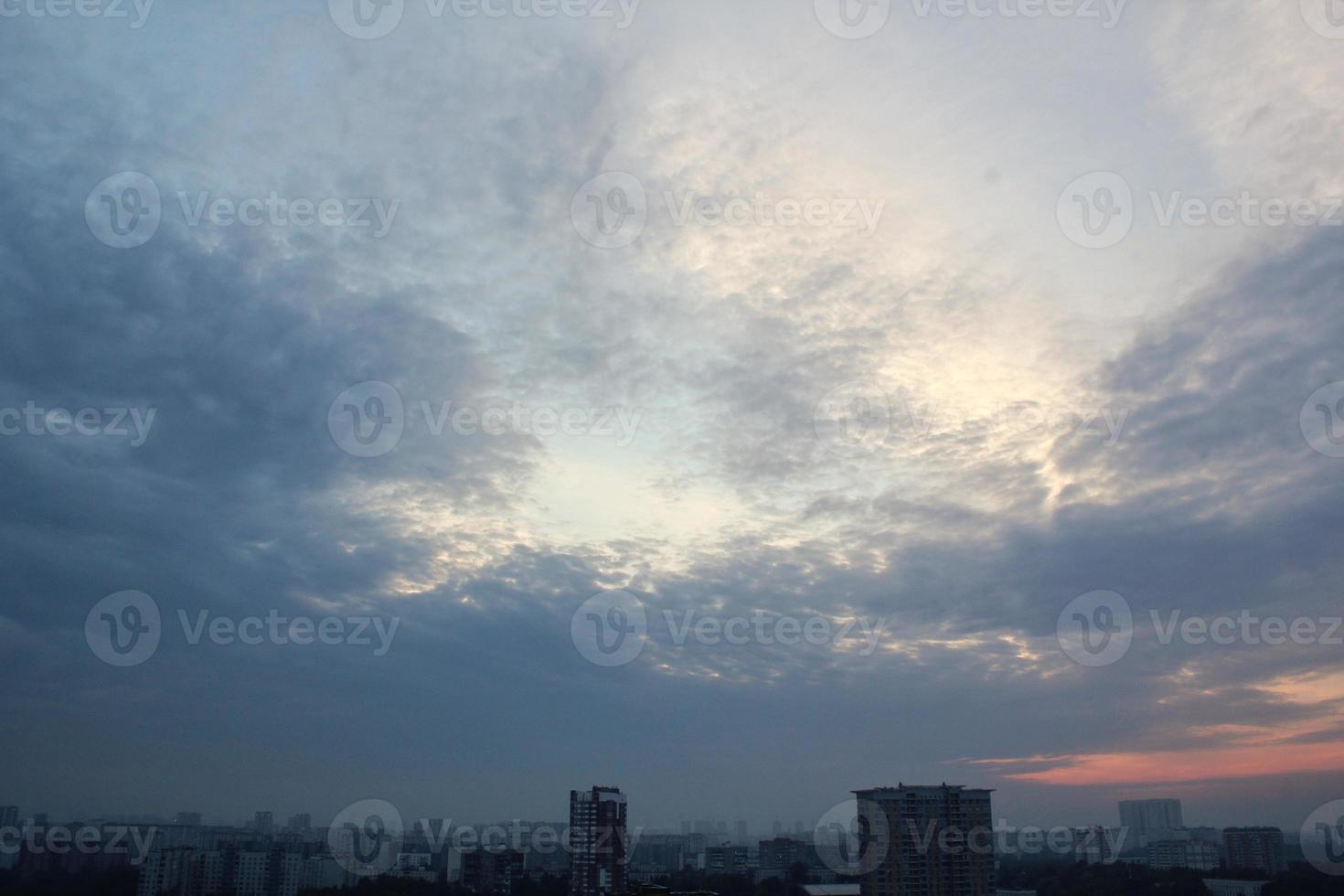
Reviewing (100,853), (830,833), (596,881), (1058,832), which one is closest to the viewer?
(596,881)

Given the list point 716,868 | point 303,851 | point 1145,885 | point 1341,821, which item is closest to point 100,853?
point 303,851

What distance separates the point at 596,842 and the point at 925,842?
1504cm

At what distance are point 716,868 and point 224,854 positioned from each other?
104 feet

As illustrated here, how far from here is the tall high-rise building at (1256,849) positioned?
58.8 meters

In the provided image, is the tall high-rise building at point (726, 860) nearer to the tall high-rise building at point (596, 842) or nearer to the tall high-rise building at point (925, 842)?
the tall high-rise building at point (596, 842)

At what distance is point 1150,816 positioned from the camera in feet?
318

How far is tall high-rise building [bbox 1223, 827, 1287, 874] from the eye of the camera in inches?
2314

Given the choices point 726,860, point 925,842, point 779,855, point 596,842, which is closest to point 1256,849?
point 779,855

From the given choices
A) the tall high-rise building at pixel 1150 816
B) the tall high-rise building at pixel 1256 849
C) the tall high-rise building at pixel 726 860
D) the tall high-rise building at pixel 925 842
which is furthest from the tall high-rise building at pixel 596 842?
the tall high-rise building at pixel 1150 816

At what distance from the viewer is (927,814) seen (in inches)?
1304

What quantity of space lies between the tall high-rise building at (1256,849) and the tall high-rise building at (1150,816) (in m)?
38.2

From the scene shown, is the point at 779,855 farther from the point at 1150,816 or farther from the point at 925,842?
the point at 1150,816

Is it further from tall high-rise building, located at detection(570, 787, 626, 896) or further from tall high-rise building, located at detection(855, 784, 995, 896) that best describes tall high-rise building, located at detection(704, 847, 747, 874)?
tall high-rise building, located at detection(855, 784, 995, 896)

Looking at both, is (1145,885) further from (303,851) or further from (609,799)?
(303,851)
